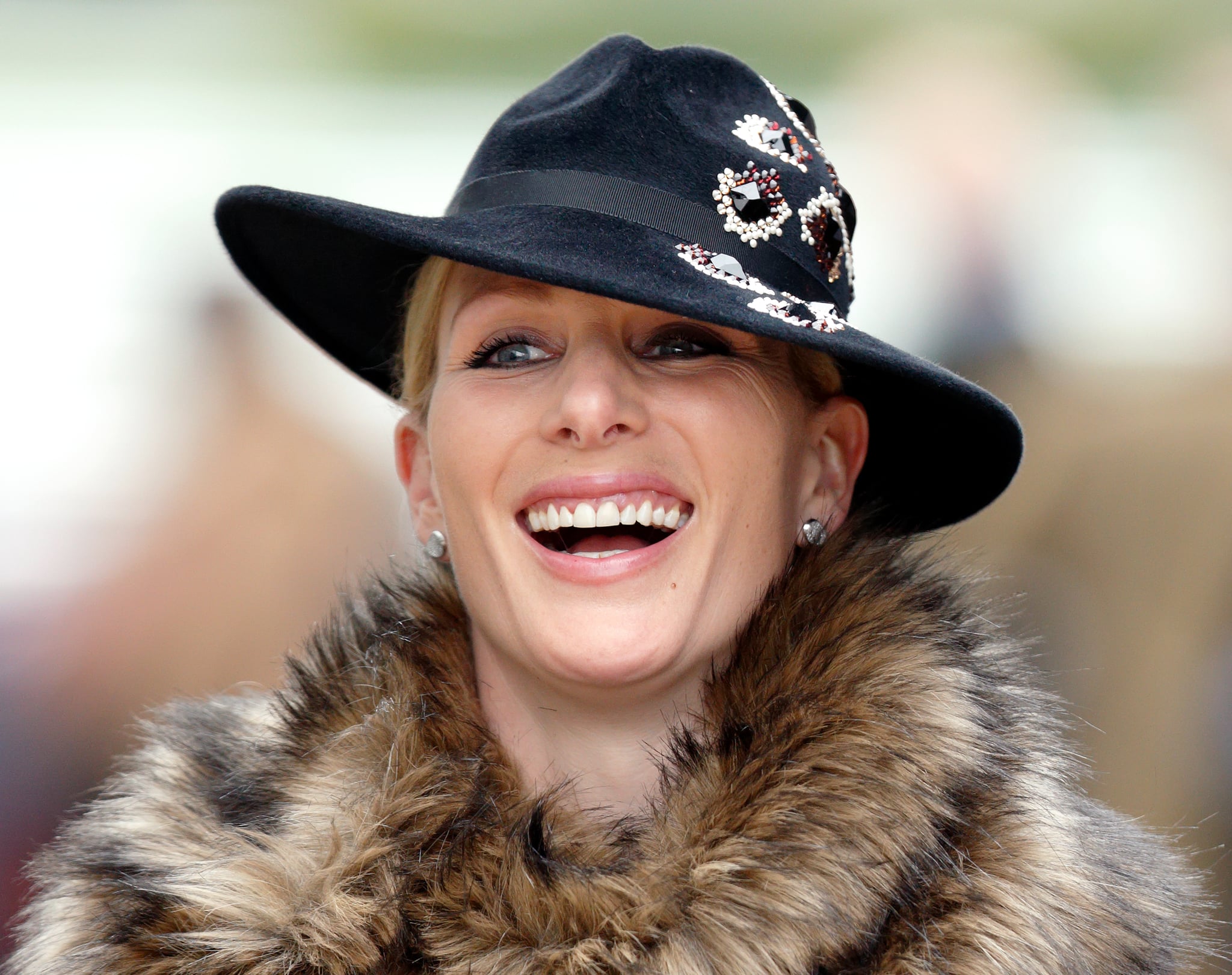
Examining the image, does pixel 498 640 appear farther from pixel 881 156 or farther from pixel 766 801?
pixel 881 156

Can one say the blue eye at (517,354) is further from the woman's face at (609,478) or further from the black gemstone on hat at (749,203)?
the black gemstone on hat at (749,203)

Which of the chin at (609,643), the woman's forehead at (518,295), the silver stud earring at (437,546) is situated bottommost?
the chin at (609,643)

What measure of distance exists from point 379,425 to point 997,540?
190 centimetres

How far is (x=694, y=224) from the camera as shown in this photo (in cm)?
163

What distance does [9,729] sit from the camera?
3217 millimetres

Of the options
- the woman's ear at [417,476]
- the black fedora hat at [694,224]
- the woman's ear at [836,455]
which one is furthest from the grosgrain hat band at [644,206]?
the woman's ear at [417,476]

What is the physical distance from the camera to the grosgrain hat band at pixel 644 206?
5.32ft

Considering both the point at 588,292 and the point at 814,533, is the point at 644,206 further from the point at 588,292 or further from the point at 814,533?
the point at 814,533

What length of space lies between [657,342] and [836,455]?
35 cm

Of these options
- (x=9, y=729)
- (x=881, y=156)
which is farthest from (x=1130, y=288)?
(x=9, y=729)

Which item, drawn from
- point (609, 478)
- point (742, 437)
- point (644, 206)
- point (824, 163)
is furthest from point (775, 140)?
point (609, 478)

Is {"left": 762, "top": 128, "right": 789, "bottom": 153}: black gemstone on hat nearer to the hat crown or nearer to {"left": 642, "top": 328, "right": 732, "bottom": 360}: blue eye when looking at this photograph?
the hat crown

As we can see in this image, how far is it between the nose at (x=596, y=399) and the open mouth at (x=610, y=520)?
0.08m

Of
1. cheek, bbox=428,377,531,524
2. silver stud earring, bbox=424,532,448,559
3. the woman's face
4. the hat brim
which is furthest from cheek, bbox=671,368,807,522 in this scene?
silver stud earring, bbox=424,532,448,559
